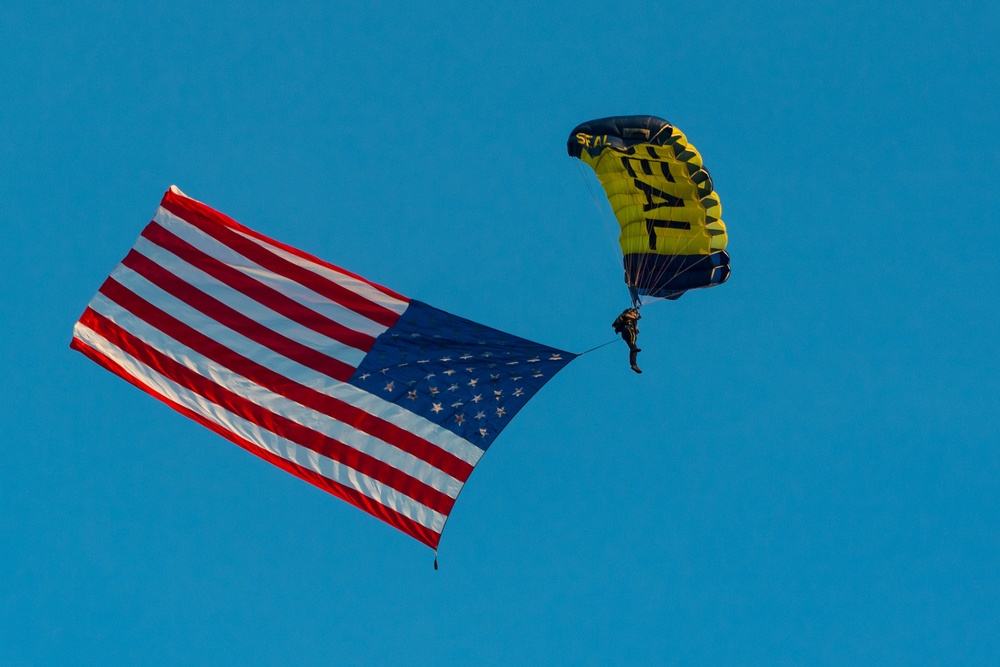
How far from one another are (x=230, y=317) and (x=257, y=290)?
584mm

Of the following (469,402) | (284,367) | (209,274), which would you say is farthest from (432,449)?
(209,274)

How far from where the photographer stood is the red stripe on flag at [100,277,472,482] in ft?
86.4

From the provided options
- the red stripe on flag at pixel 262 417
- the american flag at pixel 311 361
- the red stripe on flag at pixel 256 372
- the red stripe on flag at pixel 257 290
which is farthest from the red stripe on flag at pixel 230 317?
the red stripe on flag at pixel 262 417

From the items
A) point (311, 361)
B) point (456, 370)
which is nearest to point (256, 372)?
point (311, 361)

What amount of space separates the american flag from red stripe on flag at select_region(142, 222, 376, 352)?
0.05 feet

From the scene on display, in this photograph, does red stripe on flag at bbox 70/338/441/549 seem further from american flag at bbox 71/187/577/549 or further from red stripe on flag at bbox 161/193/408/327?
red stripe on flag at bbox 161/193/408/327

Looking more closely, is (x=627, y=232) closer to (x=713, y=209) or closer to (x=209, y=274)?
(x=713, y=209)

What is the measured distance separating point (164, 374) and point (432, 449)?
427 cm

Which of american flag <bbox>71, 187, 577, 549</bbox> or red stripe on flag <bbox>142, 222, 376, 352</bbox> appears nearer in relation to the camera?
american flag <bbox>71, 187, 577, 549</bbox>

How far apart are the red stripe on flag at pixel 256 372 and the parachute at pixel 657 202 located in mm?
4709

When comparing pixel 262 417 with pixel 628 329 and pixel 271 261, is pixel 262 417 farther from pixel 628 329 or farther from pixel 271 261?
pixel 628 329

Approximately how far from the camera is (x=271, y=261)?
2728 cm

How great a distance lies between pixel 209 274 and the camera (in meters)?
27.2

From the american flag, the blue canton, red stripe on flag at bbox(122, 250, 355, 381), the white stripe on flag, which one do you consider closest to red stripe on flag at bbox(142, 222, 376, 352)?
the american flag
